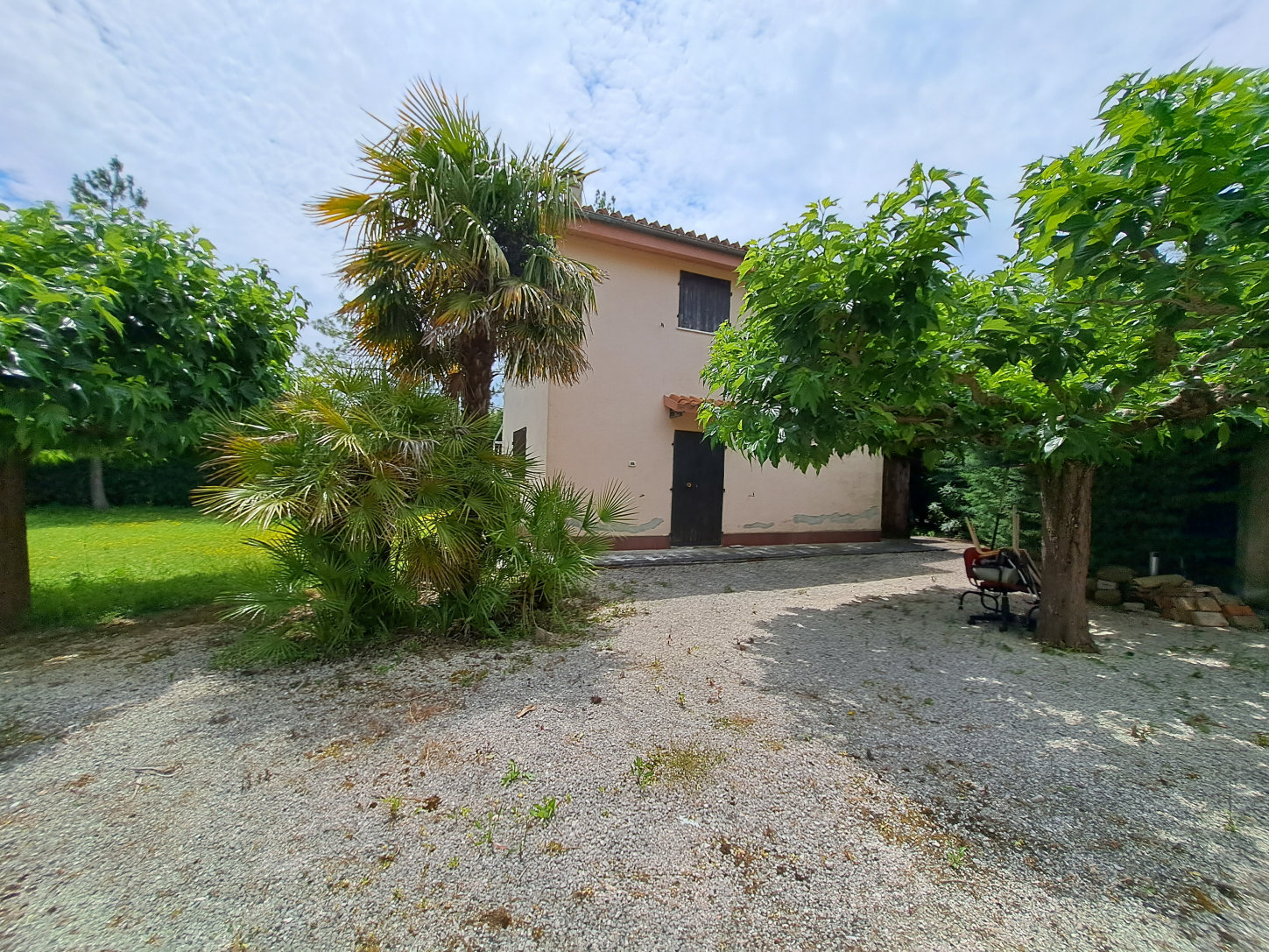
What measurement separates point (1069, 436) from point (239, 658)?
289 inches

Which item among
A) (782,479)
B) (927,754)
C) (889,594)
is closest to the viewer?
(927,754)

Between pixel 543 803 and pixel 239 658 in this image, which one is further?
pixel 239 658

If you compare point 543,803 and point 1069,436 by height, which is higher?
point 1069,436

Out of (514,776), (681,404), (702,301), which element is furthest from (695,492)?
(514,776)

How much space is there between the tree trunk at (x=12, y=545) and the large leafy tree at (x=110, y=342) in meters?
0.01

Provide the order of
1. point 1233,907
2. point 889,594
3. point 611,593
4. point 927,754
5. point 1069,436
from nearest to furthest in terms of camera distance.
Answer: point 1233,907, point 927,754, point 1069,436, point 611,593, point 889,594

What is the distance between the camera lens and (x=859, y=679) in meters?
4.55

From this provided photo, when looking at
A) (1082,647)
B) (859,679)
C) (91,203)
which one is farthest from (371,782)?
(1082,647)

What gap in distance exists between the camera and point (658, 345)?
422 inches

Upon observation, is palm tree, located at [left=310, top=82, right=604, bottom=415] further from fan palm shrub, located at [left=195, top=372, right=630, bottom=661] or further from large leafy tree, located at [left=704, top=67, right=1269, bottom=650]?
large leafy tree, located at [left=704, top=67, right=1269, bottom=650]

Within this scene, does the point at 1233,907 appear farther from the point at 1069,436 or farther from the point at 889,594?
the point at 889,594

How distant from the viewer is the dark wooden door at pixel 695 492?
1097 centimetres

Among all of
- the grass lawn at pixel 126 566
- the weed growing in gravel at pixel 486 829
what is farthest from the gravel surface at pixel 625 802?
the grass lawn at pixel 126 566

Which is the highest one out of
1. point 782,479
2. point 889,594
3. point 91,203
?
point 91,203
